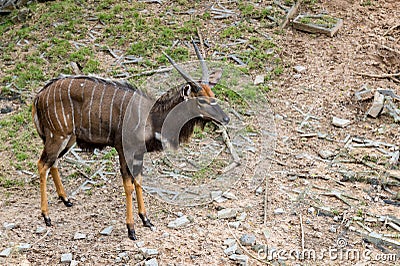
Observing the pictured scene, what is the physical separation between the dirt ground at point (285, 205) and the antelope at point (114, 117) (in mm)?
504

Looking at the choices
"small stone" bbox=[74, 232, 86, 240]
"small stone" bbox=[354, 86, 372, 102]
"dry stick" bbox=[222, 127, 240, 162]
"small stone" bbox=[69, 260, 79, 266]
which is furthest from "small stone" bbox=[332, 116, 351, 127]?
"small stone" bbox=[69, 260, 79, 266]

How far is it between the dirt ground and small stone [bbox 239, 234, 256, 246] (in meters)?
0.11

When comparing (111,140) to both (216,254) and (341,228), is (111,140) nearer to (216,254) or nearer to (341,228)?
(216,254)

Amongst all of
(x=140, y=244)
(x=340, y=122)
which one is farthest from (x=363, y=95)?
(x=140, y=244)

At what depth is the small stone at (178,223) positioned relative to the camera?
23.9 feet

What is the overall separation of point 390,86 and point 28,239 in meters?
6.64

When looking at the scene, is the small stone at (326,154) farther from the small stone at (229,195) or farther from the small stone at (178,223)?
the small stone at (178,223)

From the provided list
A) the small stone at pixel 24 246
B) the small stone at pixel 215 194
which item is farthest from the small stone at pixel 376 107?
the small stone at pixel 24 246

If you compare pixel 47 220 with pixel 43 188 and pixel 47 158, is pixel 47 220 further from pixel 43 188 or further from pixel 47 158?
pixel 47 158

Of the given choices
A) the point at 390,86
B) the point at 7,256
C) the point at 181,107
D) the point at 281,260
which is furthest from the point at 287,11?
the point at 7,256

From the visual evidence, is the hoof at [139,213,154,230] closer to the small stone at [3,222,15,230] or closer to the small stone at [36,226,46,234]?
the small stone at [36,226,46,234]

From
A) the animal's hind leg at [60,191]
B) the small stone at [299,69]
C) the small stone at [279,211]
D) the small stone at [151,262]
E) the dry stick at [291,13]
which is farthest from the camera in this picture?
the dry stick at [291,13]

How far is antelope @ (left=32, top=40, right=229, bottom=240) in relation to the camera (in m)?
7.03

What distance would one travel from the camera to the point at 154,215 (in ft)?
24.9
